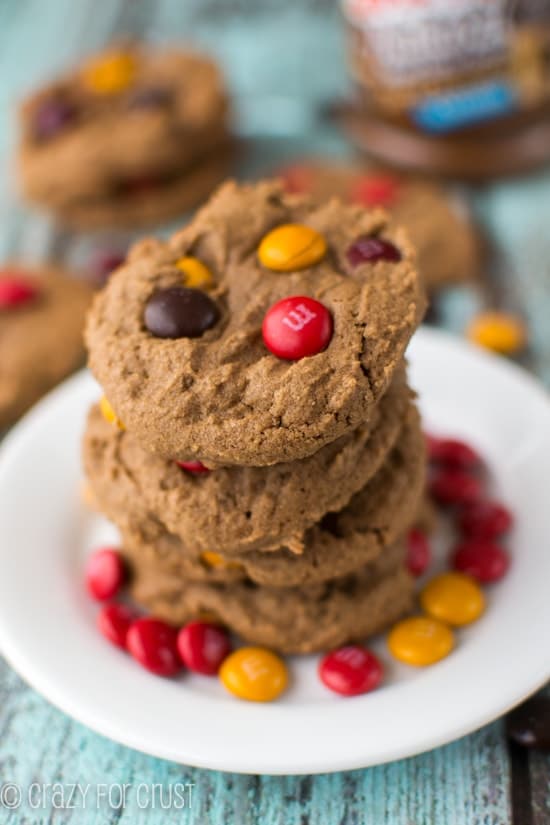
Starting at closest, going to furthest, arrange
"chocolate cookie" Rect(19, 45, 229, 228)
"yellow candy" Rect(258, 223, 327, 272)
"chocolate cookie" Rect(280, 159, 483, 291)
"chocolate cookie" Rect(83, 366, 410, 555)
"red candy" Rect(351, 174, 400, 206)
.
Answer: "chocolate cookie" Rect(83, 366, 410, 555), "yellow candy" Rect(258, 223, 327, 272), "chocolate cookie" Rect(280, 159, 483, 291), "chocolate cookie" Rect(19, 45, 229, 228), "red candy" Rect(351, 174, 400, 206)

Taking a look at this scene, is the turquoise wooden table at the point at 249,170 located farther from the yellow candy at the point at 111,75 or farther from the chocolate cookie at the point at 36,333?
the yellow candy at the point at 111,75

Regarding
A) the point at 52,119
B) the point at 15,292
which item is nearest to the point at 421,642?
the point at 15,292

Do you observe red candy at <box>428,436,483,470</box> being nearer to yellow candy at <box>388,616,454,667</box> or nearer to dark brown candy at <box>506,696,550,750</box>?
yellow candy at <box>388,616,454,667</box>

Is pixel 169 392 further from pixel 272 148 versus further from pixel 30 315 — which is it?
pixel 272 148

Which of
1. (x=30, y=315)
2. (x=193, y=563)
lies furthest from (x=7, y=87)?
(x=193, y=563)

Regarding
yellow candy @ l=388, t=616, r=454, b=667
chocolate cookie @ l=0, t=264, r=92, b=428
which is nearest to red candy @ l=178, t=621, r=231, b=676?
yellow candy @ l=388, t=616, r=454, b=667
